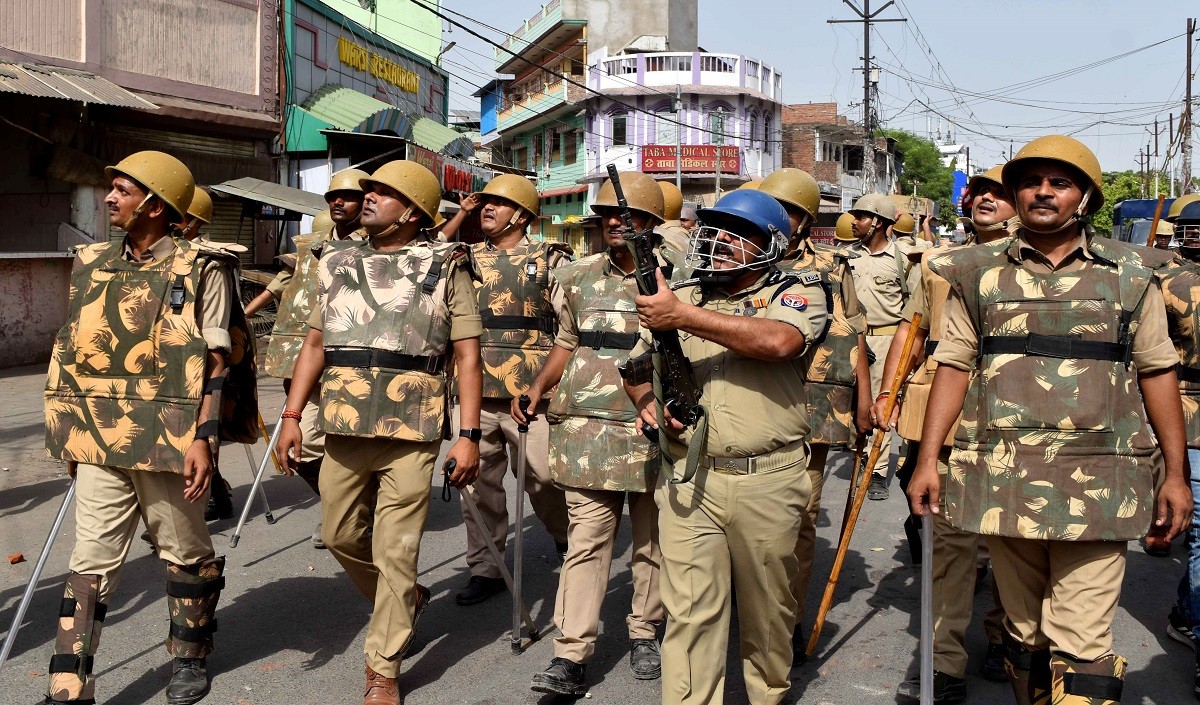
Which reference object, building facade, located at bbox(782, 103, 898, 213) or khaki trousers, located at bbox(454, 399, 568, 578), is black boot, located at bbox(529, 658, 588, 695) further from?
building facade, located at bbox(782, 103, 898, 213)

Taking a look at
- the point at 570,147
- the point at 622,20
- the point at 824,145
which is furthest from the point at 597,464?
the point at 824,145

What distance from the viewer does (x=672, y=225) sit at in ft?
18.9

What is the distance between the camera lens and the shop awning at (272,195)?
1534 cm

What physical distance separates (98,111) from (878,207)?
11.5m

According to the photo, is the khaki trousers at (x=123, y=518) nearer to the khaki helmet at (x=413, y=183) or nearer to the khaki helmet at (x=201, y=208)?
the khaki helmet at (x=413, y=183)

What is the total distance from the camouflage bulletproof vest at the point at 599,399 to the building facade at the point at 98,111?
34.0 feet

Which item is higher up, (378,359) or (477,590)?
(378,359)

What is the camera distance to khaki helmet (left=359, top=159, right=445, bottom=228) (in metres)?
4.37

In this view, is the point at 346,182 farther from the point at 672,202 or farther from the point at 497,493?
the point at 497,493

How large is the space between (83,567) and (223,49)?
1425 centimetres

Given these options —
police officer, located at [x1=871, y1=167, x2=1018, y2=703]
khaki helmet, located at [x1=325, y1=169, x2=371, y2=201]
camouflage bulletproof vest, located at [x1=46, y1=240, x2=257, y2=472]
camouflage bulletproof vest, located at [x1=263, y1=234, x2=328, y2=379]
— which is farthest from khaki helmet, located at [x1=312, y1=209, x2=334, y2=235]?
police officer, located at [x1=871, y1=167, x2=1018, y2=703]

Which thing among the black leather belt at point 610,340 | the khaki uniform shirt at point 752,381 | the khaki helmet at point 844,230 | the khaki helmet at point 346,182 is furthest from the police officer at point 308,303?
the khaki helmet at point 844,230

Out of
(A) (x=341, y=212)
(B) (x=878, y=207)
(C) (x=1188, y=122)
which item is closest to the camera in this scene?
(A) (x=341, y=212)

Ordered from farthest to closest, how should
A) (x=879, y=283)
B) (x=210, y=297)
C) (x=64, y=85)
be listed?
(x=64, y=85) < (x=879, y=283) < (x=210, y=297)
